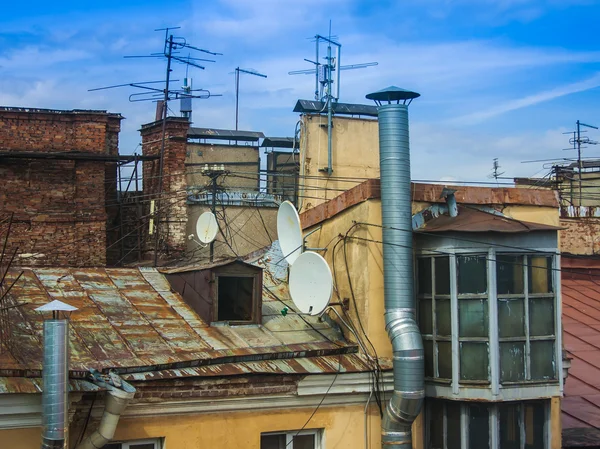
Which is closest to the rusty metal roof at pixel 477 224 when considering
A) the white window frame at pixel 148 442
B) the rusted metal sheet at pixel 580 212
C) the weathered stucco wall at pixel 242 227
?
the white window frame at pixel 148 442

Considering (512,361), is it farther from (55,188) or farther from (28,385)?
(55,188)

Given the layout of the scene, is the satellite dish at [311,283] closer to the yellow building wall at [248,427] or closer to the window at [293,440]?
the yellow building wall at [248,427]

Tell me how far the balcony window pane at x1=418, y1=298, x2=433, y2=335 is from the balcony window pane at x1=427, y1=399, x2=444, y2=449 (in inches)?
40.8

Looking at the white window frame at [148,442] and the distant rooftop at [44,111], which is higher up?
the distant rooftop at [44,111]

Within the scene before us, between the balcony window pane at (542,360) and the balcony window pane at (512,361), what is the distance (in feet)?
0.55

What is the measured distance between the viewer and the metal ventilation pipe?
10.9 meters

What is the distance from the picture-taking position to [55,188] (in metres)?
20.3

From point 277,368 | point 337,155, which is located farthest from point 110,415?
point 337,155

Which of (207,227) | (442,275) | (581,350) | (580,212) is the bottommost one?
(581,350)

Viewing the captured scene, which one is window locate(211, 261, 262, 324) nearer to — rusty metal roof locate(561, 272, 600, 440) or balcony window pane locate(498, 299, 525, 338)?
balcony window pane locate(498, 299, 525, 338)

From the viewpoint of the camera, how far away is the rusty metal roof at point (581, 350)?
13.6 metres

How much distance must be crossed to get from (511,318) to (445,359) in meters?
1.09

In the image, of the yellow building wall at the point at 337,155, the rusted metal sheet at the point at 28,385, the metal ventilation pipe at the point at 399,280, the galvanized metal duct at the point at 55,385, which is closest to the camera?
the galvanized metal duct at the point at 55,385

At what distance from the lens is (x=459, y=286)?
440 inches
